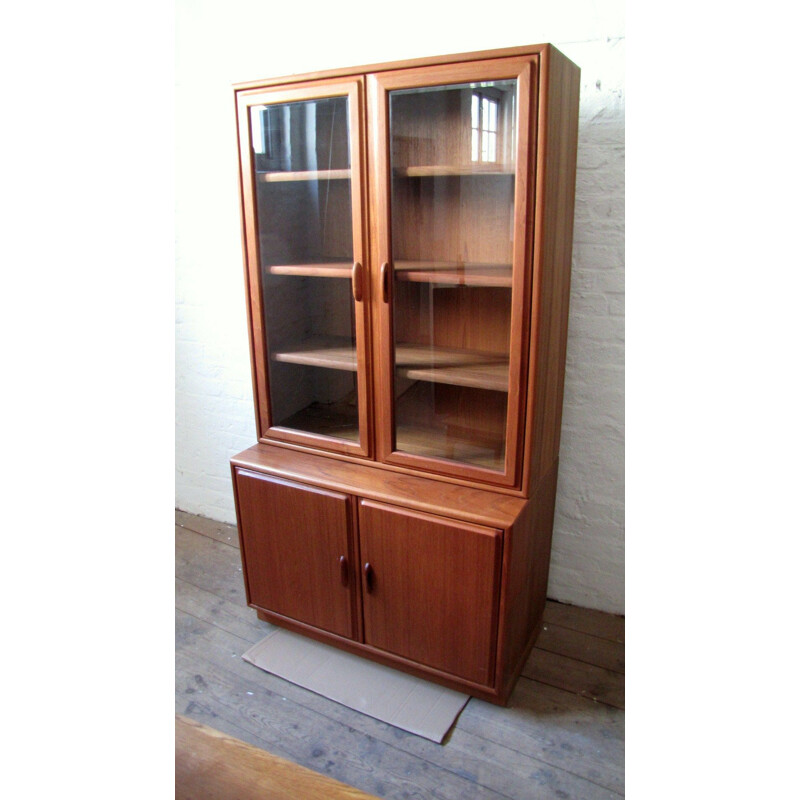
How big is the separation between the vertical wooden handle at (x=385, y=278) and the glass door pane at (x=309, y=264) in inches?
3.0

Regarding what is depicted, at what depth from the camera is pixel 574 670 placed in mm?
1897

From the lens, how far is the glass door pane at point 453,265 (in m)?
1.53

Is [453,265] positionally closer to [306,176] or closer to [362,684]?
[306,176]

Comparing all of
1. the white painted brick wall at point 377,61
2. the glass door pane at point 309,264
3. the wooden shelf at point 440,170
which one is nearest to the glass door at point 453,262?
the wooden shelf at point 440,170

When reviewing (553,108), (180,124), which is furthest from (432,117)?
(180,124)

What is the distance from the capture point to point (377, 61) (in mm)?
1941

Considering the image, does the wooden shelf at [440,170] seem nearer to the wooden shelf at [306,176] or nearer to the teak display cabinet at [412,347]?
the teak display cabinet at [412,347]

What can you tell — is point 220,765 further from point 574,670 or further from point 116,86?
point 574,670

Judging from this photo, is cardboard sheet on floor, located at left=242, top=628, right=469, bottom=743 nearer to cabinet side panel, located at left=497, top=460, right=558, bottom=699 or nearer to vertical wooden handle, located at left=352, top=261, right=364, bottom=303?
cabinet side panel, located at left=497, top=460, right=558, bottom=699

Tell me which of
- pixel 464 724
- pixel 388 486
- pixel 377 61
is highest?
pixel 377 61

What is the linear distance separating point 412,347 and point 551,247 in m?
0.48

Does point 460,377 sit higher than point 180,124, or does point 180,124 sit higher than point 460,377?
point 180,124

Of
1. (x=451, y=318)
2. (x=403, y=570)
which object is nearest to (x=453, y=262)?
(x=451, y=318)
